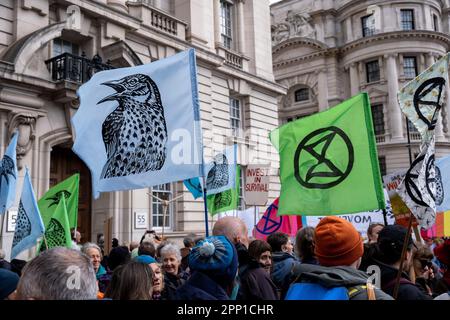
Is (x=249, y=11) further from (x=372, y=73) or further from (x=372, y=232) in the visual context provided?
(x=372, y=73)

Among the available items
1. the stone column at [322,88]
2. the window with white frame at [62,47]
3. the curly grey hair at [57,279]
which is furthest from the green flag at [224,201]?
the stone column at [322,88]

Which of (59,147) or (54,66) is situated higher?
(54,66)

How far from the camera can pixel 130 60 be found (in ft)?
44.4

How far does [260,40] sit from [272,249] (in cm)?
1754

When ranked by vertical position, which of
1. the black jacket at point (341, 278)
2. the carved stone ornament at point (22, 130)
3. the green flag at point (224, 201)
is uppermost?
the carved stone ornament at point (22, 130)

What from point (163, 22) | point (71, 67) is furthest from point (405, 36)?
point (71, 67)

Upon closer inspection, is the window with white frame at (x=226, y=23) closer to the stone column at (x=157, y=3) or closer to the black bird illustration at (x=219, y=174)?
the stone column at (x=157, y=3)

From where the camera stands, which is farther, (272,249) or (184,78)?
(184,78)

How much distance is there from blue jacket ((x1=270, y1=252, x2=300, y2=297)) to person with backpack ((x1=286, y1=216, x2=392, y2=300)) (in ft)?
6.33

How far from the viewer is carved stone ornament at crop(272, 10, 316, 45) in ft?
154

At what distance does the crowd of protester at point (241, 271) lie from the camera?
2244mm

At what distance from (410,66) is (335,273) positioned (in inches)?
1702

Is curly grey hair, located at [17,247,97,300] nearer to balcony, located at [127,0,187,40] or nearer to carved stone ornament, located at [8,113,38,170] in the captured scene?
carved stone ornament, located at [8,113,38,170]
